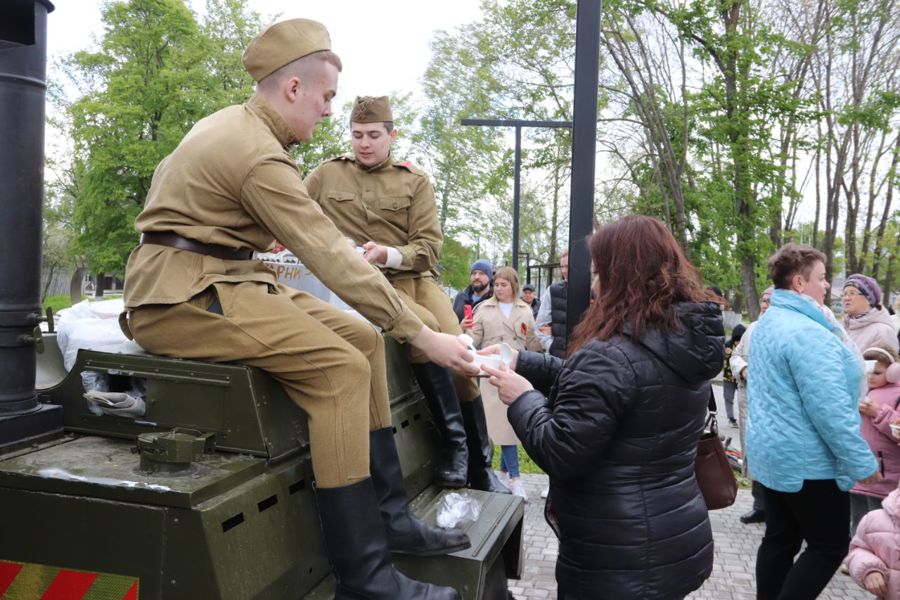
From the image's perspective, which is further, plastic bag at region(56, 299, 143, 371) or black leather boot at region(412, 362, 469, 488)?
black leather boot at region(412, 362, 469, 488)

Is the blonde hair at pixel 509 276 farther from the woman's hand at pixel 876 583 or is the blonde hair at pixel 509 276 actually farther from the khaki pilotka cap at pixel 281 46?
the khaki pilotka cap at pixel 281 46

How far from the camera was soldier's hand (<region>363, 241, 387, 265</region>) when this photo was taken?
3678 mm

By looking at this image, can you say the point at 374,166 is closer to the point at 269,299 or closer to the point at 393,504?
the point at 269,299

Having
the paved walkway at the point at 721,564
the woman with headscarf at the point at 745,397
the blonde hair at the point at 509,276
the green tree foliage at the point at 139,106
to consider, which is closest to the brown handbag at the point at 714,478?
the paved walkway at the point at 721,564

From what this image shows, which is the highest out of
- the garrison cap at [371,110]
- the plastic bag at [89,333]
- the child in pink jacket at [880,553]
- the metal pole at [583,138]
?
the garrison cap at [371,110]

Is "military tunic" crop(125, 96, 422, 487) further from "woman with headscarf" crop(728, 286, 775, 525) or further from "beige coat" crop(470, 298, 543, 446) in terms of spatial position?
"beige coat" crop(470, 298, 543, 446)

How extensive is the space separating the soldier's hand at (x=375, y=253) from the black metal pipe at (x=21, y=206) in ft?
4.91

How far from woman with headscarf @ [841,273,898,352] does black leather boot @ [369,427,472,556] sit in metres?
4.78

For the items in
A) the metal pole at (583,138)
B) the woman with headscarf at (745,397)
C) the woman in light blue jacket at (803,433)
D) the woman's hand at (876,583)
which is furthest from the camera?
the woman with headscarf at (745,397)

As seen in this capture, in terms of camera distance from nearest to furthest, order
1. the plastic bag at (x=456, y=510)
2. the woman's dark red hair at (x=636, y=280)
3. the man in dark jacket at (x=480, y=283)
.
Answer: the woman's dark red hair at (x=636, y=280), the plastic bag at (x=456, y=510), the man in dark jacket at (x=480, y=283)

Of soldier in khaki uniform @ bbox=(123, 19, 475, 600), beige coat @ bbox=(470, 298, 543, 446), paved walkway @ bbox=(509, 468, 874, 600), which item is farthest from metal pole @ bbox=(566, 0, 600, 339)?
beige coat @ bbox=(470, 298, 543, 446)

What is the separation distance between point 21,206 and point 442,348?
4.84 ft

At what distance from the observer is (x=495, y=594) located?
332 centimetres

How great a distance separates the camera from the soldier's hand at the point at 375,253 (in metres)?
3.68
